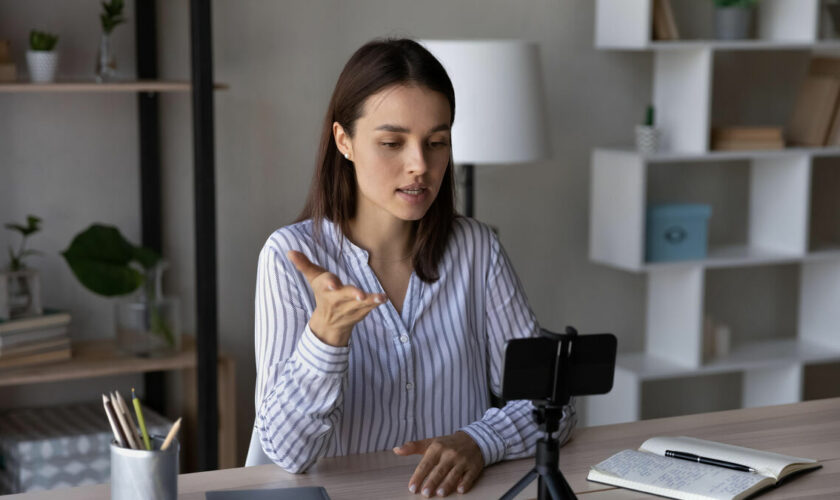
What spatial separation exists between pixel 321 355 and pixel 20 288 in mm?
1563

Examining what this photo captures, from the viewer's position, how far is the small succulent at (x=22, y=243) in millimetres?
2764

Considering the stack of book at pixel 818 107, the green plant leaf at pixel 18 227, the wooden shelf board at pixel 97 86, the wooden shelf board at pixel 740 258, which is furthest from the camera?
the stack of book at pixel 818 107

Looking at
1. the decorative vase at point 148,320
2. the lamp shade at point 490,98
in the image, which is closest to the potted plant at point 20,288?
the decorative vase at point 148,320

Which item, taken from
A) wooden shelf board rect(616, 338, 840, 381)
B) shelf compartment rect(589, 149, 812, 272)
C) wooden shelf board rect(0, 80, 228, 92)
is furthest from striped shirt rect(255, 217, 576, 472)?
wooden shelf board rect(616, 338, 840, 381)

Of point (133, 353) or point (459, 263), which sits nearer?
point (459, 263)

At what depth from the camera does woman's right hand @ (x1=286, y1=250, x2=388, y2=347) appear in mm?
1339

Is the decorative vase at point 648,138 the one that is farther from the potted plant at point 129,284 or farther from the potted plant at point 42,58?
the potted plant at point 42,58

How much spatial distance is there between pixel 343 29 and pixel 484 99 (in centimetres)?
61

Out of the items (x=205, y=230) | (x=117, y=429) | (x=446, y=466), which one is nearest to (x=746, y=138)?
(x=205, y=230)

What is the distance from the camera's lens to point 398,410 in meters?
1.78

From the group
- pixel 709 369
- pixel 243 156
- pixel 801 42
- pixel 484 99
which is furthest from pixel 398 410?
pixel 801 42

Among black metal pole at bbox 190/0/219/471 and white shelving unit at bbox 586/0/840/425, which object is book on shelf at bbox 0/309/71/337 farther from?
white shelving unit at bbox 586/0/840/425

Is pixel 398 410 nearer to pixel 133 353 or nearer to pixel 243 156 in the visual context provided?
pixel 133 353

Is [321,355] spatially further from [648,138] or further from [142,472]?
[648,138]
